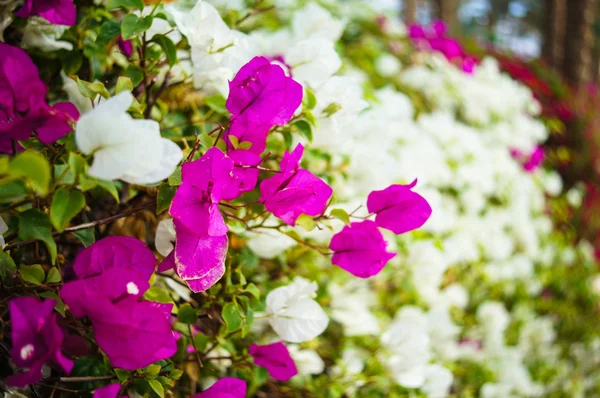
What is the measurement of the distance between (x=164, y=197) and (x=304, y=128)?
25cm

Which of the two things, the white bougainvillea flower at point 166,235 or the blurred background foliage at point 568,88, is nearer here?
the white bougainvillea flower at point 166,235

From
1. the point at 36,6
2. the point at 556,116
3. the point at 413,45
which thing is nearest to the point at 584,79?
the point at 556,116

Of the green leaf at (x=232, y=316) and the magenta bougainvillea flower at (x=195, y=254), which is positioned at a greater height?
the magenta bougainvillea flower at (x=195, y=254)

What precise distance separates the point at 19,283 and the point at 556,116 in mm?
3499

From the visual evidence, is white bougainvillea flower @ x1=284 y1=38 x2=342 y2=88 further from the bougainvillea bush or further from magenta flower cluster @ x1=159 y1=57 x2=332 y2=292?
magenta flower cluster @ x1=159 y1=57 x2=332 y2=292

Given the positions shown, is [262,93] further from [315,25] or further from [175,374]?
[315,25]

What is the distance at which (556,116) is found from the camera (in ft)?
11.4

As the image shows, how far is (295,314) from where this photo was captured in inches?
29.4

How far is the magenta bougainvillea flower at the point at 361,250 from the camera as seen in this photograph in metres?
0.66

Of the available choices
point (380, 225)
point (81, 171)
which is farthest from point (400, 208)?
point (81, 171)

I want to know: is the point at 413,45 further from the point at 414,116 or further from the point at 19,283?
the point at 19,283

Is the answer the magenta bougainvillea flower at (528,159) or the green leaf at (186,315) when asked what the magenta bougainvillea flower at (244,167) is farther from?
the magenta bougainvillea flower at (528,159)

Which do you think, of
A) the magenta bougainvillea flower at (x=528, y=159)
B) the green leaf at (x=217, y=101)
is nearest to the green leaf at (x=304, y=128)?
the green leaf at (x=217, y=101)

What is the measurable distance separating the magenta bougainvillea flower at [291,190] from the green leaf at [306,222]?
38 mm
